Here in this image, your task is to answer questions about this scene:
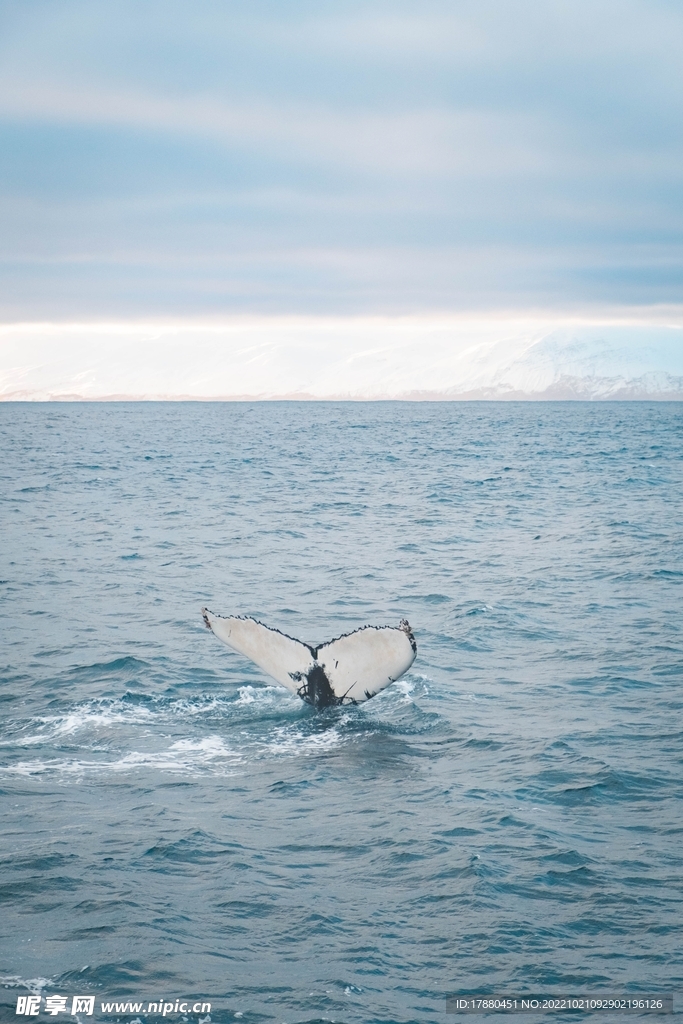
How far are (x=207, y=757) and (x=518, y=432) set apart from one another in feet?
362

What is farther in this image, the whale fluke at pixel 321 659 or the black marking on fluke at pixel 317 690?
the black marking on fluke at pixel 317 690

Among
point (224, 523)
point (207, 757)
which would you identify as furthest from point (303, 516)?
point (207, 757)

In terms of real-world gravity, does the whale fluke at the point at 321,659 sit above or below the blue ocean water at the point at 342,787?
above

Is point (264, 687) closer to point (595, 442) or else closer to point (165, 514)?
point (165, 514)

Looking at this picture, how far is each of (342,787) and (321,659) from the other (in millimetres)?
2452

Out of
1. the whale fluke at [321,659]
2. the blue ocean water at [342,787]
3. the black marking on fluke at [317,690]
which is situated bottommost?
the blue ocean water at [342,787]

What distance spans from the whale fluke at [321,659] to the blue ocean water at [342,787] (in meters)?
0.49

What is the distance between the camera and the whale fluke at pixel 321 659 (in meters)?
13.6

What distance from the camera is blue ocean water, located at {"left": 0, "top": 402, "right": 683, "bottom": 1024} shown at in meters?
8.44

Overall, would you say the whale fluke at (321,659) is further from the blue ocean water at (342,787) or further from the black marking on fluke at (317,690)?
the blue ocean water at (342,787)

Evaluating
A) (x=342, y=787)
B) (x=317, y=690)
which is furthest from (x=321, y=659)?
(x=342, y=787)

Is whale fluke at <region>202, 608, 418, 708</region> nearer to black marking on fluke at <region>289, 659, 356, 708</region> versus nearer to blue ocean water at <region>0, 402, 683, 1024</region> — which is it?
black marking on fluke at <region>289, 659, 356, 708</region>

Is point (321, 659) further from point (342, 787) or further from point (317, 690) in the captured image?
point (342, 787)

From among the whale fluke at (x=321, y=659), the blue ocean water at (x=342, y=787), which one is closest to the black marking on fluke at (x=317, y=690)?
the whale fluke at (x=321, y=659)
